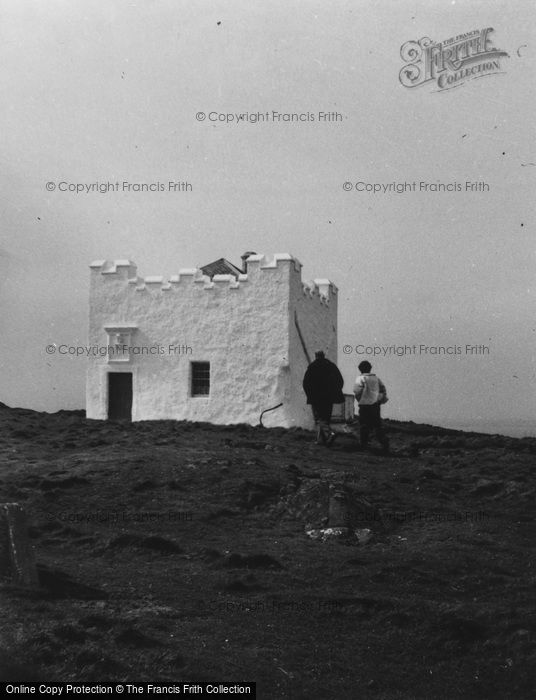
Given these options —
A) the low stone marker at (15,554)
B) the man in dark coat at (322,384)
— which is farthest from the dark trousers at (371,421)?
the low stone marker at (15,554)

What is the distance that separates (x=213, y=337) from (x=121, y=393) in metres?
3.74

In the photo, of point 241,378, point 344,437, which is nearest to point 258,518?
point 344,437

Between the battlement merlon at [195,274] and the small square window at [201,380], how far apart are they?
2626 millimetres

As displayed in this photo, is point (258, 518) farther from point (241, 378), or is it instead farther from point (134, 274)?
point (134, 274)

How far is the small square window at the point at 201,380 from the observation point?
26.7m

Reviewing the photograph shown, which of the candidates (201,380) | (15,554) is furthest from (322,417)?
(15,554)

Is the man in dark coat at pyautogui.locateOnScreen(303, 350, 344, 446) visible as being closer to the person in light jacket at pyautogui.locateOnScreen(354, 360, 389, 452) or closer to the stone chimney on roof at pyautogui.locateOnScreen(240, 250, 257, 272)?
the person in light jacket at pyautogui.locateOnScreen(354, 360, 389, 452)

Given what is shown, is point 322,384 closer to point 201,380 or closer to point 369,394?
point 369,394

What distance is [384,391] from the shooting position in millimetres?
19172

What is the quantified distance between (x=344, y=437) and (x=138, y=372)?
7.87 meters

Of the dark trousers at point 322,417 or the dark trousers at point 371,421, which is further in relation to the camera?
the dark trousers at point 322,417

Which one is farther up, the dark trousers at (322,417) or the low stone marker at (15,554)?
the dark trousers at (322,417)

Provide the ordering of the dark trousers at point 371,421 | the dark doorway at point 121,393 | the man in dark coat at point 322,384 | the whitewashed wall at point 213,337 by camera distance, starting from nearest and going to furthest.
Result: 1. the dark trousers at point 371,421
2. the man in dark coat at point 322,384
3. the whitewashed wall at point 213,337
4. the dark doorway at point 121,393

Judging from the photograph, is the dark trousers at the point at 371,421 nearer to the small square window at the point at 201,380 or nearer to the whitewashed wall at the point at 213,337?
the whitewashed wall at the point at 213,337
